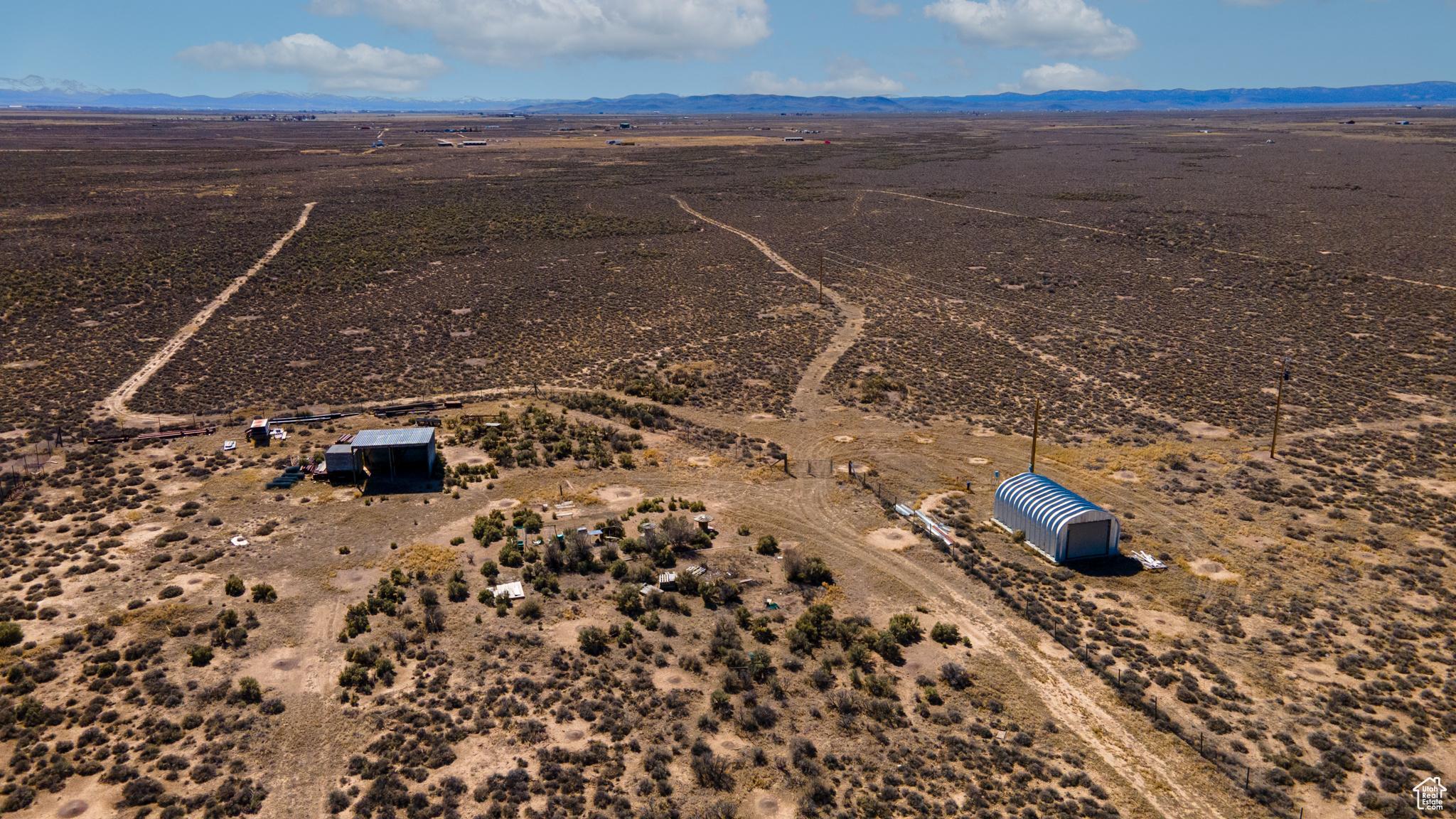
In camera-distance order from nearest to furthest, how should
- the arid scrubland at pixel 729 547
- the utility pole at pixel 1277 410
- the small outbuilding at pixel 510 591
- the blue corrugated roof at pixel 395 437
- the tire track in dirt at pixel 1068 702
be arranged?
1. the tire track in dirt at pixel 1068 702
2. the arid scrubland at pixel 729 547
3. the small outbuilding at pixel 510 591
4. the blue corrugated roof at pixel 395 437
5. the utility pole at pixel 1277 410

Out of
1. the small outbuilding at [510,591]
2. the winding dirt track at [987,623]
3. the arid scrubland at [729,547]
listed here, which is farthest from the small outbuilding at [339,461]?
the small outbuilding at [510,591]

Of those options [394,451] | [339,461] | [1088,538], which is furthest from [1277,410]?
[339,461]

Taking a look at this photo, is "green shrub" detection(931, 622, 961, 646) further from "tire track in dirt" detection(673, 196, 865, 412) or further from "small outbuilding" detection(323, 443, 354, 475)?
"small outbuilding" detection(323, 443, 354, 475)

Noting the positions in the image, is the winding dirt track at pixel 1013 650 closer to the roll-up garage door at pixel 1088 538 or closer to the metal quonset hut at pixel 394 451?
the roll-up garage door at pixel 1088 538

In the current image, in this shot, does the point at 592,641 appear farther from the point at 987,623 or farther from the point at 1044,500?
the point at 1044,500

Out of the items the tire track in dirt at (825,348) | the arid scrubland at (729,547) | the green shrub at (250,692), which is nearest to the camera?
the arid scrubland at (729,547)
